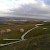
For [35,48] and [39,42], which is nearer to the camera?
[35,48]

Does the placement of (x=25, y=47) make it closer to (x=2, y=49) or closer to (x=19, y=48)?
(x=19, y=48)

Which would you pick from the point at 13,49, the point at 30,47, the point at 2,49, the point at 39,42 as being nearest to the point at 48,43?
the point at 39,42

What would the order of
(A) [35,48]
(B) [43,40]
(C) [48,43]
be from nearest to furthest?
(A) [35,48] → (C) [48,43] → (B) [43,40]

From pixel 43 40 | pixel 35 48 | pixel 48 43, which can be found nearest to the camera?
pixel 35 48

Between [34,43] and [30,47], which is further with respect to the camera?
[34,43]

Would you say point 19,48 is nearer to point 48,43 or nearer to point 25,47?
point 25,47

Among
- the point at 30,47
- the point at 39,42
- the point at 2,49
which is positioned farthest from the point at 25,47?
the point at 2,49

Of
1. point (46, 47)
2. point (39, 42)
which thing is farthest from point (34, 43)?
point (46, 47)

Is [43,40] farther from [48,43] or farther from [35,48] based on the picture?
[35,48]
